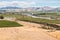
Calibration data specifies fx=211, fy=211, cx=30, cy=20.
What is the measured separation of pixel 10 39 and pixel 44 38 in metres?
3.74

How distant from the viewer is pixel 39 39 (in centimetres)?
2225

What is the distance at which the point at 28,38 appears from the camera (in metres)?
22.9

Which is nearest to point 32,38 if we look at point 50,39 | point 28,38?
point 28,38

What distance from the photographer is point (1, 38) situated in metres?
22.5

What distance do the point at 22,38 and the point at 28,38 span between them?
0.67 meters

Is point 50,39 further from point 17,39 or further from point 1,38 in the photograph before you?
point 1,38

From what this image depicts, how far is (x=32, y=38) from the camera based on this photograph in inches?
897

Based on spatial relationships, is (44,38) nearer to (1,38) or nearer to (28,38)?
(28,38)

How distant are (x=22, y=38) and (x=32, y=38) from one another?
3.55 ft

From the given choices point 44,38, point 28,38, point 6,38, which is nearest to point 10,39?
point 6,38

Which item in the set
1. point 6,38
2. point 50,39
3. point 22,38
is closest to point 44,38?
point 50,39

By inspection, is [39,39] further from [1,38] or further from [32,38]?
[1,38]

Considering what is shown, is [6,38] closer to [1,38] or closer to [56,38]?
[1,38]

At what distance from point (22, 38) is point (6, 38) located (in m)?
1.71
